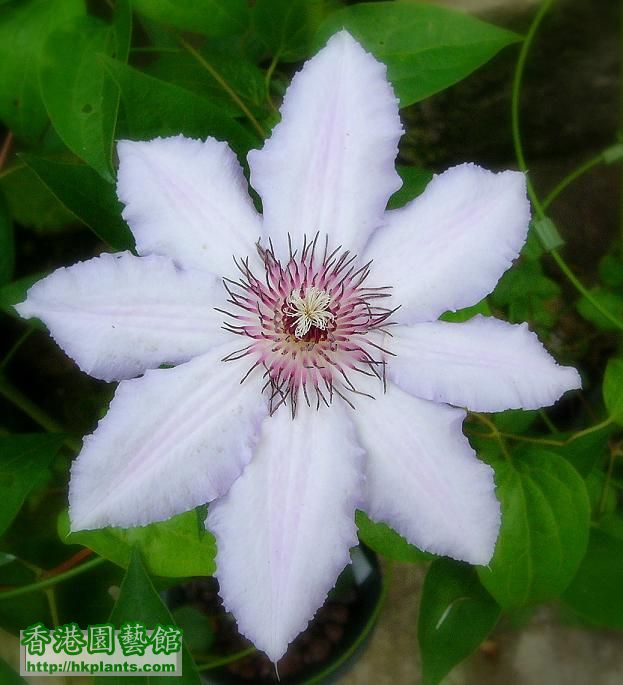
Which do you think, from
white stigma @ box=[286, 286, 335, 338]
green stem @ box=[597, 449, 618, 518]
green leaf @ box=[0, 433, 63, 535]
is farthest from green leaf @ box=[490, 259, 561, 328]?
green leaf @ box=[0, 433, 63, 535]

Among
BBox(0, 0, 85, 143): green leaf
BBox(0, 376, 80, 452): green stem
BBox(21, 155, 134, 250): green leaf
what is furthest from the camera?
BBox(0, 376, 80, 452): green stem

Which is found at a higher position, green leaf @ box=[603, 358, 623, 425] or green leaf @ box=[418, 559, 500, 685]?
green leaf @ box=[603, 358, 623, 425]

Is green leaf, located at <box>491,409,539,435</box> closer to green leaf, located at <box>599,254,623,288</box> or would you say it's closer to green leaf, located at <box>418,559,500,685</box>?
green leaf, located at <box>418,559,500,685</box>

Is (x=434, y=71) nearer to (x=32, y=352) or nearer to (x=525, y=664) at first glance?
(x=32, y=352)

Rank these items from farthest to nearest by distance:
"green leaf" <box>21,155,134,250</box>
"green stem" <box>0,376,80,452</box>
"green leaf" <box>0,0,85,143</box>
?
"green stem" <box>0,376,80,452</box> < "green leaf" <box>0,0,85,143</box> < "green leaf" <box>21,155,134,250</box>

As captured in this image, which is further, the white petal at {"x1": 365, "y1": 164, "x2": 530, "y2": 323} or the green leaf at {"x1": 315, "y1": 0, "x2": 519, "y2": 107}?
the green leaf at {"x1": 315, "y1": 0, "x2": 519, "y2": 107}

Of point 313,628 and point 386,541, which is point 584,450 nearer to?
point 386,541

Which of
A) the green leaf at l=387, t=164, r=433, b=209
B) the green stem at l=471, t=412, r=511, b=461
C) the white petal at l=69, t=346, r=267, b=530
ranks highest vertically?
the green leaf at l=387, t=164, r=433, b=209
